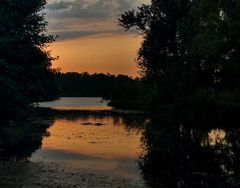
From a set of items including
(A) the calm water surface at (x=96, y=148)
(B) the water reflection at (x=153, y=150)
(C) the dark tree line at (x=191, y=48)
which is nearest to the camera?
(B) the water reflection at (x=153, y=150)

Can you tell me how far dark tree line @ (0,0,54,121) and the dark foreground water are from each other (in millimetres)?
2756

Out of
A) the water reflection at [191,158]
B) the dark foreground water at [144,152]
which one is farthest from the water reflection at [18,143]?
the water reflection at [191,158]

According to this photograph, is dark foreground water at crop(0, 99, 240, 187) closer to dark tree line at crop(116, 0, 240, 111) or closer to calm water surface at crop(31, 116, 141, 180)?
calm water surface at crop(31, 116, 141, 180)

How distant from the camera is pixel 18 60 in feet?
92.4

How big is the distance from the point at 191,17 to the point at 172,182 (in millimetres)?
33470

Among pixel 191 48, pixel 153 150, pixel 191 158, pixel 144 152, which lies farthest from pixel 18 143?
pixel 191 48

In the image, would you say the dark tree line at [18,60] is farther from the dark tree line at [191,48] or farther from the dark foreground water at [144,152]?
the dark tree line at [191,48]

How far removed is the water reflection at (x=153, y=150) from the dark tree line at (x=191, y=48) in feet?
16.6

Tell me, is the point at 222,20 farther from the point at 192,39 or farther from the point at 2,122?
the point at 2,122

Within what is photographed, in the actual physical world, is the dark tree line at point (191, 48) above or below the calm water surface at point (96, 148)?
above

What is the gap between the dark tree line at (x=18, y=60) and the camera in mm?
26141

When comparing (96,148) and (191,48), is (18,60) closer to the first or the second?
(96,148)

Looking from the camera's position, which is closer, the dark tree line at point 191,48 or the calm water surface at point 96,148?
the calm water surface at point 96,148

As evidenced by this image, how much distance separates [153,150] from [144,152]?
1157 mm
